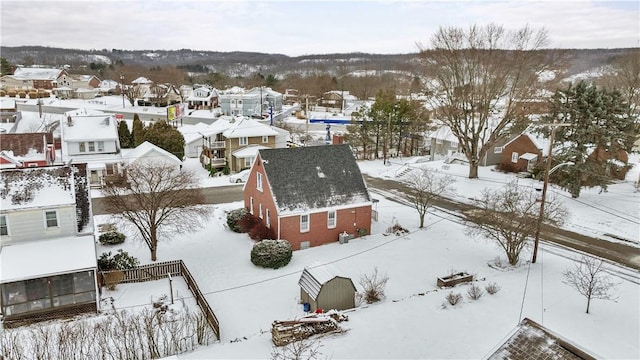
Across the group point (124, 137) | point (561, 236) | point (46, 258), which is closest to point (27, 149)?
point (124, 137)

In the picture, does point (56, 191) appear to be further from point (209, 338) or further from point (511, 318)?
point (511, 318)

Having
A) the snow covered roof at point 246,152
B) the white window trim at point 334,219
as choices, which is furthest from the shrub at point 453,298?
→ the snow covered roof at point 246,152

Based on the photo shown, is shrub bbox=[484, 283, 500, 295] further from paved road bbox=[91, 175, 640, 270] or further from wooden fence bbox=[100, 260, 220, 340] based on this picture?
wooden fence bbox=[100, 260, 220, 340]

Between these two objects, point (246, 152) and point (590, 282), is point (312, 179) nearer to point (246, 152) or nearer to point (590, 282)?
point (590, 282)

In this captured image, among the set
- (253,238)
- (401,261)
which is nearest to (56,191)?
(253,238)

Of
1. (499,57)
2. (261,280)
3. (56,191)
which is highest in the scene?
(499,57)

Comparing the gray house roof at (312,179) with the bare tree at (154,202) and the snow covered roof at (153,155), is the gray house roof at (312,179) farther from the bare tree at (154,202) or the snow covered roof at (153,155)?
the snow covered roof at (153,155)
